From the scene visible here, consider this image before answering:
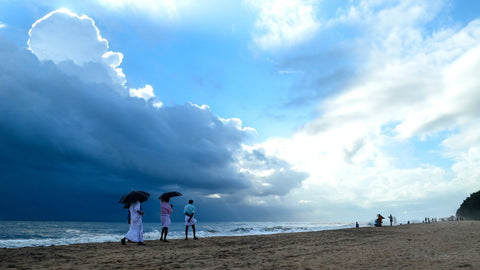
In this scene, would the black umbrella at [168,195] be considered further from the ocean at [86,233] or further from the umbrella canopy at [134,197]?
the ocean at [86,233]

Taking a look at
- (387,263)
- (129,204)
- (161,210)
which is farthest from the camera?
(161,210)

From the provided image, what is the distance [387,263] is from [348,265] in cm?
110

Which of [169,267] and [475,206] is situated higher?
[169,267]

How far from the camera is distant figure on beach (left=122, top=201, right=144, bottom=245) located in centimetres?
1348

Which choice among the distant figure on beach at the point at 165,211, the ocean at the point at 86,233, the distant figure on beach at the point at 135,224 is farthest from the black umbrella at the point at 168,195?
the ocean at the point at 86,233

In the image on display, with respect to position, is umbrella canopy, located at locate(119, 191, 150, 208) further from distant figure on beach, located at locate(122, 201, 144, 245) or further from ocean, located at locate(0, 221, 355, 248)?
ocean, located at locate(0, 221, 355, 248)

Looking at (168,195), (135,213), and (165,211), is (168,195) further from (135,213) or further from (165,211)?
(135,213)

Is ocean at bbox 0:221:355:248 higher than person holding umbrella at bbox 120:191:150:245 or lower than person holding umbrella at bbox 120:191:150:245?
lower

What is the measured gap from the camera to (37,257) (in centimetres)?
941

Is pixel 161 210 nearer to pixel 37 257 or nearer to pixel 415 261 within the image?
pixel 37 257

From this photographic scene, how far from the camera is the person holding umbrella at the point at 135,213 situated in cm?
1347

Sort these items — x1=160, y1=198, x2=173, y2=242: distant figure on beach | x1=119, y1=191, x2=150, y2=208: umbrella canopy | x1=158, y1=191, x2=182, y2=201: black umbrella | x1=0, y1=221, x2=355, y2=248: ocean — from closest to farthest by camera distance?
1. x1=119, y1=191, x2=150, y2=208: umbrella canopy
2. x1=158, y1=191, x2=182, y2=201: black umbrella
3. x1=160, y1=198, x2=173, y2=242: distant figure on beach
4. x1=0, y1=221, x2=355, y2=248: ocean

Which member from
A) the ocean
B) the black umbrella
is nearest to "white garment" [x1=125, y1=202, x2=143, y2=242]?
the black umbrella

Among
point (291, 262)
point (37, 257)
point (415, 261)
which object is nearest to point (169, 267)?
point (291, 262)
